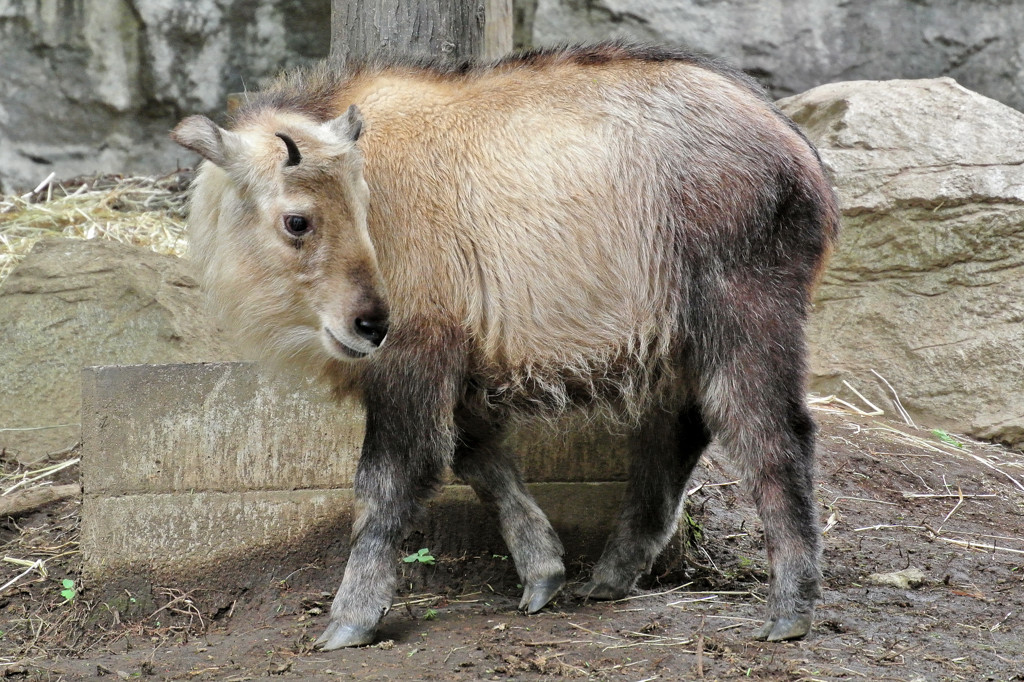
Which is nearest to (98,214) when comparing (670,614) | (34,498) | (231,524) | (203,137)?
(34,498)

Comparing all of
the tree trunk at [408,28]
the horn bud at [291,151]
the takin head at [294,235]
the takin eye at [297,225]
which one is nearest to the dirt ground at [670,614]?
the takin head at [294,235]

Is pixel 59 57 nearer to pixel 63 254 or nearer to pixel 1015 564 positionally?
pixel 63 254

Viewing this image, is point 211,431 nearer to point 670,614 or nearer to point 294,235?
point 294,235

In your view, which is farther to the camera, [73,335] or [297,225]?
[73,335]

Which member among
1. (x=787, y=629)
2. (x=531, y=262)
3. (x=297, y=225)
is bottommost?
(x=787, y=629)

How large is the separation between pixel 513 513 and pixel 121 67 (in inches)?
226

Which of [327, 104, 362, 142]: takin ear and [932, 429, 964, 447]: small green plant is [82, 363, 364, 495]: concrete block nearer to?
[327, 104, 362, 142]: takin ear

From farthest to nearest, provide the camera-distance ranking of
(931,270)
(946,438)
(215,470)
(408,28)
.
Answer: (931,270)
(946,438)
(408,28)
(215,470)

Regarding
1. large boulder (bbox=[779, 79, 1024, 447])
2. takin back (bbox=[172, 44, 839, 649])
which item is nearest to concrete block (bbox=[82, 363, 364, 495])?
takin back (bbox=[172, 44, 839, 649])

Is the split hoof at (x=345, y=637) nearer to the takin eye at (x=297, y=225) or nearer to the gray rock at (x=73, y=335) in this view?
the takin eye at (x=297, y=225)

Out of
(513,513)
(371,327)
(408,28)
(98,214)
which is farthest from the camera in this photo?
(98,214)

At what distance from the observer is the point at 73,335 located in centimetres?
553

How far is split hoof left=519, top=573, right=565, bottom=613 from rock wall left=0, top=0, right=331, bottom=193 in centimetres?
540

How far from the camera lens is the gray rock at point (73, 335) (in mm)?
5461
